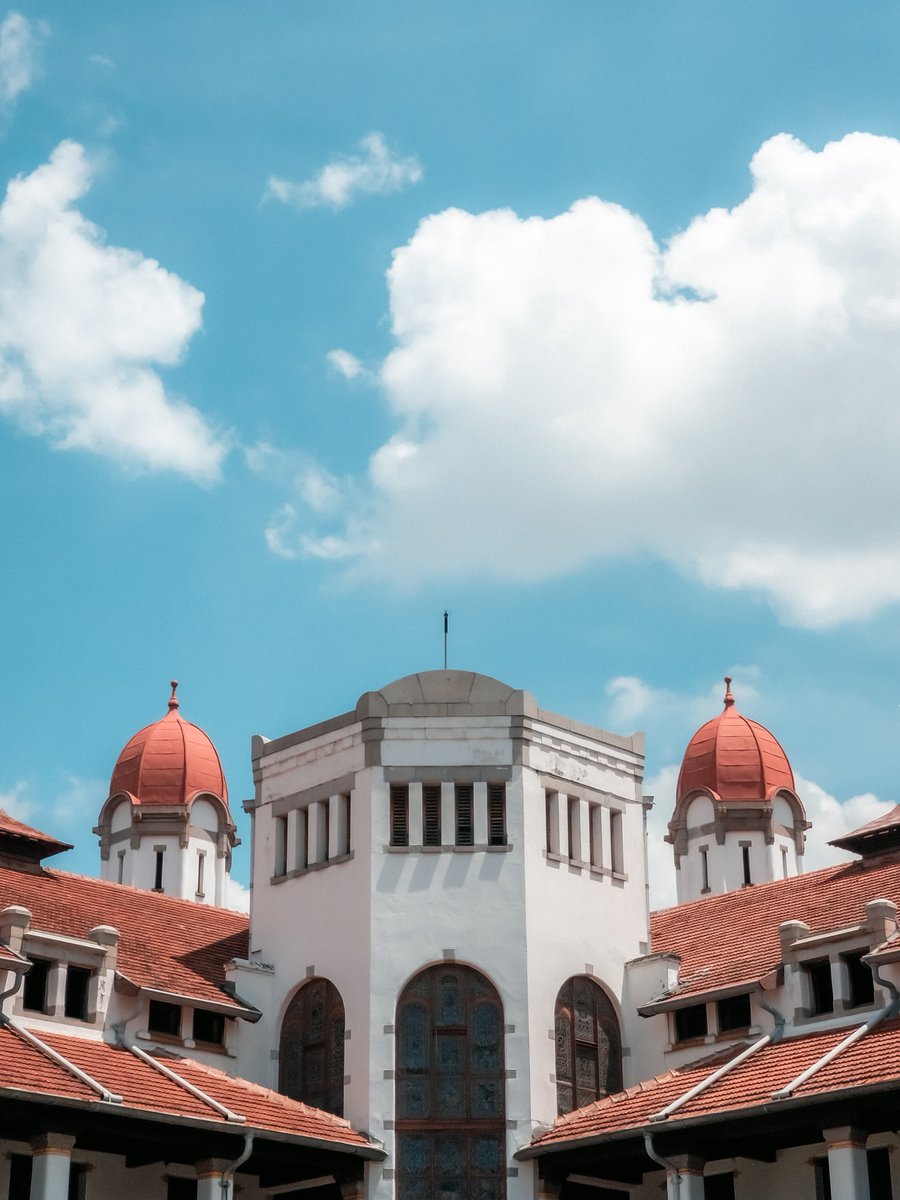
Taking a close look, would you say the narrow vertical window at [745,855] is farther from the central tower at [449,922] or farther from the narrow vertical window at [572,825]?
the narrow vertical window at [572,825]

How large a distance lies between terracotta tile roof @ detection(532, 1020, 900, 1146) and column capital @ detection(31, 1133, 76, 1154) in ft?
32.4

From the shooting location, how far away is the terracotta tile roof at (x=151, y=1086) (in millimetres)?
35375

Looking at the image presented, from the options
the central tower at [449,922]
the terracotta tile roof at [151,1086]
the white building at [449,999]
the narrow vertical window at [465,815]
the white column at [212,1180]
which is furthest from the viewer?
the narrow vertical window at [465,815]

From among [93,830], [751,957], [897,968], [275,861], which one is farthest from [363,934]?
[93,830]

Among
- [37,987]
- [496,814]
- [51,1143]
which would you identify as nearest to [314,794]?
[496,814]

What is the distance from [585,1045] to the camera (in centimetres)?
4262

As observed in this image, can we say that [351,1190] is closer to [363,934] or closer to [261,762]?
[363,934]

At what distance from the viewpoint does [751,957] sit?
42438mm

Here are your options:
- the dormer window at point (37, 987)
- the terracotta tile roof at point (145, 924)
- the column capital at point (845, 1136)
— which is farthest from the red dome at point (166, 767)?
the column capital at point (845, 1136)

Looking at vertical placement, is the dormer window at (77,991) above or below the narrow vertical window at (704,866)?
below

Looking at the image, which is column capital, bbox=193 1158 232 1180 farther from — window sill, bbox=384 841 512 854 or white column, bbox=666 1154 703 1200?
white column, bbox=666 1154 703 1200

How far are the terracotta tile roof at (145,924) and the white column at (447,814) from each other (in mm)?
5954

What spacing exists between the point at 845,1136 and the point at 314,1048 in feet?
42.0

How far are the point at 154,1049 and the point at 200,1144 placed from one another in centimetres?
446
